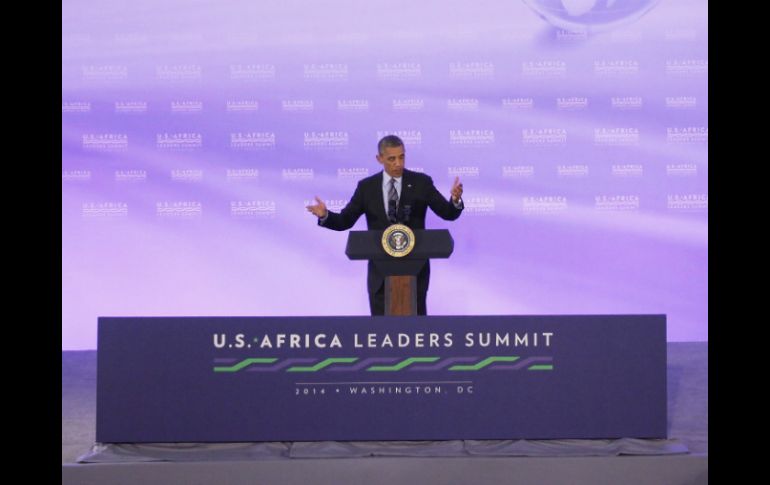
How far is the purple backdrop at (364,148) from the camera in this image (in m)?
6.99

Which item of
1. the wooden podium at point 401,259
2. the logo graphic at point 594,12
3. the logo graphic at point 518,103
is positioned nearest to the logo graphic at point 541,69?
the logo graphic at point 518,103

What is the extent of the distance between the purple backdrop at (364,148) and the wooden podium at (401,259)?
270cm

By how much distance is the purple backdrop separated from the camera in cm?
699

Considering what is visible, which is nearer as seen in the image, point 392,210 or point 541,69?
point 392,210

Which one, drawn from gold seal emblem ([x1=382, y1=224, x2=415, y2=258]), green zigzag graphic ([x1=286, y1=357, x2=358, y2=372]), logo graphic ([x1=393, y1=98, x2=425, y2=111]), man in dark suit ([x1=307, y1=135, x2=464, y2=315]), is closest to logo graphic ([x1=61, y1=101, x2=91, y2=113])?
logo graphic ([x1=393, y1=98, x2=425, y2=111])

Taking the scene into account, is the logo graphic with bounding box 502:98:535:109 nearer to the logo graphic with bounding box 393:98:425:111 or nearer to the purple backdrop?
the purple backdrop

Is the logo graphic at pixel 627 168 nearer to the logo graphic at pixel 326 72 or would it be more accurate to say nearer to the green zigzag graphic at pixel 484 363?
the logo graphic at pixel 326 72

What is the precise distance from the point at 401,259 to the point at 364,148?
2.82 m

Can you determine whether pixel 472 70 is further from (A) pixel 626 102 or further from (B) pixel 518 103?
(A) pixel 626 102

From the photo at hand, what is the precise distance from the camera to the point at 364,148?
23.2ft

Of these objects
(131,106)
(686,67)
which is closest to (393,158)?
(131,106)

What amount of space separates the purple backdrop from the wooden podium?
106 inches

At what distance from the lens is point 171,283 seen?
712cm

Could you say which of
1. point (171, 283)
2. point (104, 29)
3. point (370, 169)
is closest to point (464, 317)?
point (370, 169)
